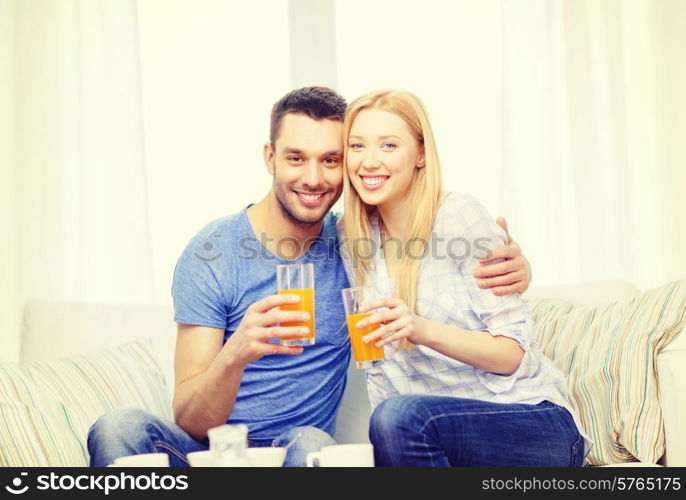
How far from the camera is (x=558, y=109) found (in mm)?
4031

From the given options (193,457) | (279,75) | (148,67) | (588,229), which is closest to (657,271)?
(588,229)

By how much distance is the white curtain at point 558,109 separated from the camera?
3.98 m

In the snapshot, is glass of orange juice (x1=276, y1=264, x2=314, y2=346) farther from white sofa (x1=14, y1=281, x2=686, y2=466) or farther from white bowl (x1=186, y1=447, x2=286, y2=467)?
white sofa (x1=14, y1=281, x2=686, y2=466)

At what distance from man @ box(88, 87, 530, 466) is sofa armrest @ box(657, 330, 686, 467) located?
0.41 m

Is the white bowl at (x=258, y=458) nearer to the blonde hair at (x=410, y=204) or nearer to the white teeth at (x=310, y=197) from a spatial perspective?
the blonde hair at (x=410, y=204)

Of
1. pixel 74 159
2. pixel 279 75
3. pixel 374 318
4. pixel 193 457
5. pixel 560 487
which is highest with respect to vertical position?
pixel 279 75

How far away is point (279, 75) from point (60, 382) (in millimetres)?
2179

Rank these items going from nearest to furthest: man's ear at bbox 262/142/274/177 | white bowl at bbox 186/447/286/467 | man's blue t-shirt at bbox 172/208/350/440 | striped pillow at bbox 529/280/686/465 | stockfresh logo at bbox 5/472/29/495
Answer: white bowl at bbox 186/447/286/467 < stockfresh logo at bbox 5/472/29/495 < striped pillow at bbox 529/280/686/465 < man's blue t-shirt at bbox 172/208/350/440 < man's ear at bbox 262/142/274/177

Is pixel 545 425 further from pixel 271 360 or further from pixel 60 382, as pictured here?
pixel 60 382

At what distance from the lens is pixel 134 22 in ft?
13.2

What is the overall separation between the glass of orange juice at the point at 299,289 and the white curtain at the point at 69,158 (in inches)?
84.8

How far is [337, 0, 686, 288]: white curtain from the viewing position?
13.1 ft

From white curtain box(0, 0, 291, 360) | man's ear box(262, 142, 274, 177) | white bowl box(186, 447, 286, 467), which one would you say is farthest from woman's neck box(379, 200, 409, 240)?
white curtain box(0, 0, 291, 360)

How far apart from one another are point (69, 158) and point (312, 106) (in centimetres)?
197
